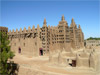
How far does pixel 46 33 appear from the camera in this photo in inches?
1271

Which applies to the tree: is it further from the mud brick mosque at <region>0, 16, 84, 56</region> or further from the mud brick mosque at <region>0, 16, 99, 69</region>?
the mud brick mosque at <region>0, 16, 84, 56</region>

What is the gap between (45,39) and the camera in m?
32.2

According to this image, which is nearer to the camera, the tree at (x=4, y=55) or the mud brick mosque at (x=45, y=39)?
the tree at (x=4, y=55)

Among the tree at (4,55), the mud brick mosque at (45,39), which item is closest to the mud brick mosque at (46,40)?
the mud brick mosque at (45,39)

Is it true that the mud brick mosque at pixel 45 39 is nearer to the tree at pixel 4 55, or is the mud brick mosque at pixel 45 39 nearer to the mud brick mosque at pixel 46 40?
the mud brick mosque at pixel 46 40

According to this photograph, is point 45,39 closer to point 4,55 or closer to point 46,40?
point 46,40

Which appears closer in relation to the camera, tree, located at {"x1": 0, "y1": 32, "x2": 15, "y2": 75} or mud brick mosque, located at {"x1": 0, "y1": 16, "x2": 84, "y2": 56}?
tree, located at {"x1": 0, "y1": 32, "x2": 15, "y2": 75}

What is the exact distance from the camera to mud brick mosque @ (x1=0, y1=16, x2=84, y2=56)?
3225 cm

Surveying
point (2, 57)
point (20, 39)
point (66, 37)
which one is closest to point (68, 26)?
point (66, 37)

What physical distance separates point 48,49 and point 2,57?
19.8 m

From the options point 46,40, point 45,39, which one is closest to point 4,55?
point 45,39

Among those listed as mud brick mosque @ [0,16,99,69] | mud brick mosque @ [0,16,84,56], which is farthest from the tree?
mud brick mosque @ [0,16,84,56]

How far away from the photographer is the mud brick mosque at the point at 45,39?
32250 millimetres

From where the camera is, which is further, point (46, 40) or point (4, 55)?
point (46, 40)
